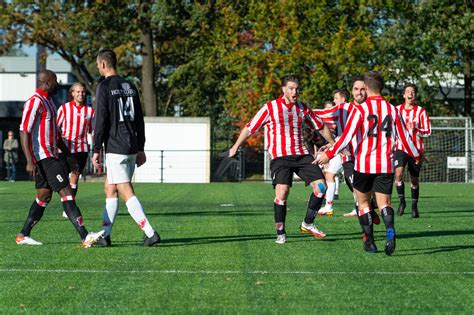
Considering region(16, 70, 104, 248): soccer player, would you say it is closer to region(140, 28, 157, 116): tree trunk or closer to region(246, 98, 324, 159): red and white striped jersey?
region(246, 98, 324, 159): red and white striped jersey

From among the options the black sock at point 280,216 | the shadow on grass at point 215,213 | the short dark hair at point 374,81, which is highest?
the short dark hair at point 374,81

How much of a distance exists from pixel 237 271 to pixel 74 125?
23.4 feet

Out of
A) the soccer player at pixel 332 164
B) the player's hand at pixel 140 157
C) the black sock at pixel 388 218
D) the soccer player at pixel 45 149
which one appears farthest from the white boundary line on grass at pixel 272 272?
the soccer player at pixel 332 164

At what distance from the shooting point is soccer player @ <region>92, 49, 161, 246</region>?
9.69m

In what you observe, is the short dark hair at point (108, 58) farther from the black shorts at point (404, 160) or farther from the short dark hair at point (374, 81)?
the black shorts at point (404, 160)

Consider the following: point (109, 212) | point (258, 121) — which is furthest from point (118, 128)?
point (258, 121)

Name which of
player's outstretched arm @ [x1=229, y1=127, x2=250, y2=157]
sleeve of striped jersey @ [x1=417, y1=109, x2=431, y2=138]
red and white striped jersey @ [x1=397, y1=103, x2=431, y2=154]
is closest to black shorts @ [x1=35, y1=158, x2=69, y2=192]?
player's outstretched arm @ [x1=229, y1=127, x2=250, y2=157]

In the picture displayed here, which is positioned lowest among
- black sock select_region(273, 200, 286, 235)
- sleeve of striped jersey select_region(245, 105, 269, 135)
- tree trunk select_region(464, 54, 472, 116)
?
black sock select_region(273, 200, 286, 235)

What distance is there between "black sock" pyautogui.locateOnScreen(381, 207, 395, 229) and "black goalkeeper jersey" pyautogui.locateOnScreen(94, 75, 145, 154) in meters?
2.58

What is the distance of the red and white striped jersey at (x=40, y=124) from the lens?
1024 cm

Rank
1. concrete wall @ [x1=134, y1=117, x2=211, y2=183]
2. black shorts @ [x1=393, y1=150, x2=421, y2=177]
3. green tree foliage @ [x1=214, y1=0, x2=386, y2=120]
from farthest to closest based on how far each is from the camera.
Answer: green tree foliage @ [x1=214, y1=0, x2=386, y2=120] < concrete wall @ [x1=134, y1=117, x2=211, y2=183] < black shorts @ [x1=393, y1=150, x2=421, y2=177]

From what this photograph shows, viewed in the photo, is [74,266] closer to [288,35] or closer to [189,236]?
[189,236]

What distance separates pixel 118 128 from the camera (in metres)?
9.77

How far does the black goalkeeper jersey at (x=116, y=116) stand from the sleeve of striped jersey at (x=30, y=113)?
0.91m
